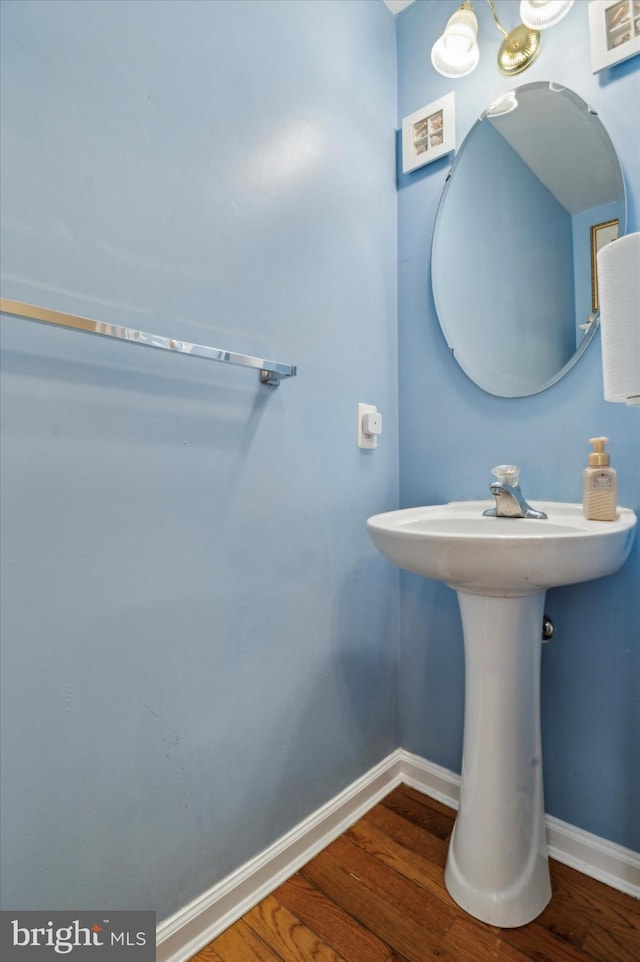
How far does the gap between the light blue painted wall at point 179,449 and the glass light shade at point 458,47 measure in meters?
0.23

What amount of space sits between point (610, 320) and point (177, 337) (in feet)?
2.34

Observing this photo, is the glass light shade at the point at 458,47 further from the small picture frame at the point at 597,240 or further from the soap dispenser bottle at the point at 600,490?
the soap dispenser bottle at the point at 600,490

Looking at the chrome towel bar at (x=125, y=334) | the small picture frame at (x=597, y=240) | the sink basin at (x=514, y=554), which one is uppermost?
the small picture frame at (x=597, y=240)

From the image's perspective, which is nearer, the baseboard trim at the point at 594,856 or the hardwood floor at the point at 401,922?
the hardwood floor at the point at 401,922

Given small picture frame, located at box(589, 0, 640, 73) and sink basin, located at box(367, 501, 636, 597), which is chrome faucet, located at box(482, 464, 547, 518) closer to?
sink basin, located at box(367, 501, 636, 597)

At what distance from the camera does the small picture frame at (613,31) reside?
3.06 feet

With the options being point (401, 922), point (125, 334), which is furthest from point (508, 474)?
point (401, 922)

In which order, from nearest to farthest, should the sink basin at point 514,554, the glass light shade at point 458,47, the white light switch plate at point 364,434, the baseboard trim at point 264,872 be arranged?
the sink basin at point 514,554, the baseboard trim at point 264,872, the glass light shade at point 458,47, the white light switch plate at point 364,434

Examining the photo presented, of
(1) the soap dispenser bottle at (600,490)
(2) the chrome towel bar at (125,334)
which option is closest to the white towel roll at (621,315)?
(1) the soap dispenser bottle at (600,490)

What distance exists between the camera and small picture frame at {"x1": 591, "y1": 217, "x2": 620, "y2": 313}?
0.98m

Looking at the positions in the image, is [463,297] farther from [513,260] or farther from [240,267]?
[240,267]

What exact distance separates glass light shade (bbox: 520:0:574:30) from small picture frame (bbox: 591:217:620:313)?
0.43 meters

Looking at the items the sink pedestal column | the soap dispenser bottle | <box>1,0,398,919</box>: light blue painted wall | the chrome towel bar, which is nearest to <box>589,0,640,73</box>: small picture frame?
<box>1,0,398,919</box>: light blue painted wall

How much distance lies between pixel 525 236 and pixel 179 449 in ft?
3.25
